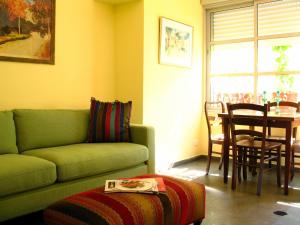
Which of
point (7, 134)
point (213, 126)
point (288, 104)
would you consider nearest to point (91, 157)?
point (7, 134)

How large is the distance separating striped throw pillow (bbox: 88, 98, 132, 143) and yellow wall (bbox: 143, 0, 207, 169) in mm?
607

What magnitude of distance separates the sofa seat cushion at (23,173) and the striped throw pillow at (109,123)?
837 millimetres

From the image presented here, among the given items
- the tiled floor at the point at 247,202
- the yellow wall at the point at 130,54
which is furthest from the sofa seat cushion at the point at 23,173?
the yellow wall at the point at 130,54

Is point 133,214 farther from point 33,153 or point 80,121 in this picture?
point 80,121

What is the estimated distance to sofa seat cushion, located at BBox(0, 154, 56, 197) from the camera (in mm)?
2043

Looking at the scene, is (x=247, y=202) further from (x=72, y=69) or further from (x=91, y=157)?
(x=72, y=69)

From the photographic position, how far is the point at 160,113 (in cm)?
402

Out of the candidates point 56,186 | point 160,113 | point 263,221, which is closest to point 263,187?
point 263,221

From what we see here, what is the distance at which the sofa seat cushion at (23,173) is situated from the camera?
6.70 ft

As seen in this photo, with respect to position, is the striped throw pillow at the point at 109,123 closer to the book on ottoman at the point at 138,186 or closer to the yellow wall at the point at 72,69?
the yellow wall at the point at 72,69

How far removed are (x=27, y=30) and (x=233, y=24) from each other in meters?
2.88

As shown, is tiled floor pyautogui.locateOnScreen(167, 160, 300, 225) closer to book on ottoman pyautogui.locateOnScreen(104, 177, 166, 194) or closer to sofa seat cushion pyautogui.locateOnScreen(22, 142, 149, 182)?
book on ottoman pyautogui.locateOnScreen(104, 177, 166, 194)

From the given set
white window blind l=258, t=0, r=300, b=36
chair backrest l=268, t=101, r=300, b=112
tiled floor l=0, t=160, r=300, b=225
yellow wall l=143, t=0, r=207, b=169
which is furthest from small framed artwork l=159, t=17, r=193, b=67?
tiled floor l=0, t=160, r=300, b=225

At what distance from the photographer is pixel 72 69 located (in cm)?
356
